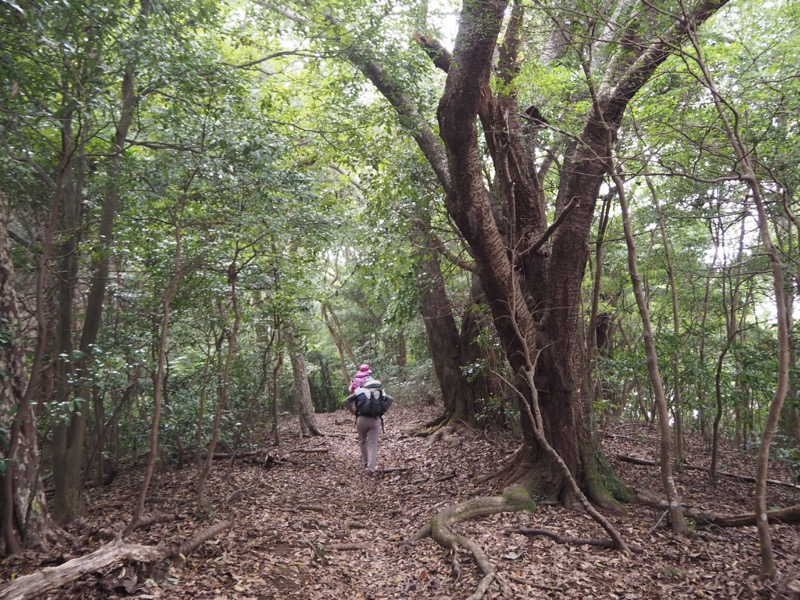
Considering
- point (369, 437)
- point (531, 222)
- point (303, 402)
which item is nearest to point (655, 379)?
point (531, 222)

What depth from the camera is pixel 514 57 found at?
7098mm

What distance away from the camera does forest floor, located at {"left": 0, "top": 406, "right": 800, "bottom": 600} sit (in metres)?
4.23

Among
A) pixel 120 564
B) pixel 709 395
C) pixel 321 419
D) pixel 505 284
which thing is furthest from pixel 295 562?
pixel 321 419

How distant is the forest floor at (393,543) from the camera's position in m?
4.23

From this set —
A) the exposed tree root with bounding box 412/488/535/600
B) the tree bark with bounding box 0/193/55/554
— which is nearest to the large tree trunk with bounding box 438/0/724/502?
the exposed tree root with bounding box 412/488/535/600

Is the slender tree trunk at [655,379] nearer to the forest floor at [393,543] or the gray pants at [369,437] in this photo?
the forest floor at [393,543]

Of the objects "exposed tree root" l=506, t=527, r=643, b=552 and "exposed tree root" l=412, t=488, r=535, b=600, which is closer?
"exposed tree root" l=412, t=488, r=535, b=600

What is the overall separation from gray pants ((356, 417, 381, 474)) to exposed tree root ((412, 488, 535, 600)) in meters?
2.84

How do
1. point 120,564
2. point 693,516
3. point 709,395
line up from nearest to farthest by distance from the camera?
point 120,564 < point 693,516 < point 709,395

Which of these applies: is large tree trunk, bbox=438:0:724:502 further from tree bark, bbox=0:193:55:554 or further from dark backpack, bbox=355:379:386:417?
tree bark, bbox=0:193:55:554

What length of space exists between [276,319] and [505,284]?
3.79 metres

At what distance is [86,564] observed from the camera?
376 cm

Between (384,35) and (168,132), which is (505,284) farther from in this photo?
(168,132)

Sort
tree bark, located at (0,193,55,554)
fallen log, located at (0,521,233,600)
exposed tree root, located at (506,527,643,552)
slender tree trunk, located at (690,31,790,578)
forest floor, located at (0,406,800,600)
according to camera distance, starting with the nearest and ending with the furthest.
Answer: fallen log, located at (0,521,233,600) → slender tree trunk, located at (690,31,790,578) → forest floor, located at (0,406,800,600) → tree bark, located at (0,193,55,554) → exposed tree root, located at (506,527,643,552)
